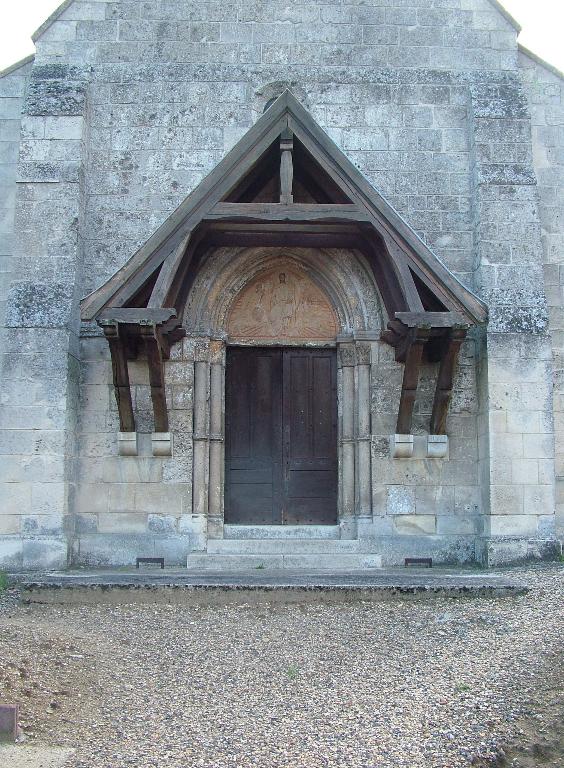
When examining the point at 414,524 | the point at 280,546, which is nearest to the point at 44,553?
the point at 280,546

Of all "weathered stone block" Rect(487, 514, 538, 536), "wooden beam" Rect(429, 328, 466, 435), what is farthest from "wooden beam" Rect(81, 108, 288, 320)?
"weathered stone block" Rect(487, 514, 538, 536)

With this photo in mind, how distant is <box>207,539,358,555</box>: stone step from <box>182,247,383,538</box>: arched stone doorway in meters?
0.18

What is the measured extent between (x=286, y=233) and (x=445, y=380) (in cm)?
228

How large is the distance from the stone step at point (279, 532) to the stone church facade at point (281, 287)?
0.07 feet

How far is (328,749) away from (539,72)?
8.42 m

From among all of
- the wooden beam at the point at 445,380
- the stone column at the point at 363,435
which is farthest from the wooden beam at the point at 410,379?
the stone column at the point at 363,435

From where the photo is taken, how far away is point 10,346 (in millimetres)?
8969

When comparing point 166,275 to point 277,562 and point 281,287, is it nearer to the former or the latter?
point 281,287

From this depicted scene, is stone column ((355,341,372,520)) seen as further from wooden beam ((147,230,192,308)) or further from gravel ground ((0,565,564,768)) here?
wooden beam ((147,230,192,308))

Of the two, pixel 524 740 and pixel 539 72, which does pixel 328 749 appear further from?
pixel 539 72

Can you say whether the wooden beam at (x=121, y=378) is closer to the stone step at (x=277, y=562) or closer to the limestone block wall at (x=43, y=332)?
the limestone block wall at (x=43, y=332)

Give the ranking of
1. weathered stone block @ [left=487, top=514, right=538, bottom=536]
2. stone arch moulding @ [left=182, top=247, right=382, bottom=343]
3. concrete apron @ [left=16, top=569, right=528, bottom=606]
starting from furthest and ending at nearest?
1. stone arch moulding @ [left=182, top=247, right=382, bottom=343]
2. weathered stone block @ [left=487, top=514, right=538, bottom=536]
3. concrete apron @ [left=16, top=569, right=528, bottom=606]

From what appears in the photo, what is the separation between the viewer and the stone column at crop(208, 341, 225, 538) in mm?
9242

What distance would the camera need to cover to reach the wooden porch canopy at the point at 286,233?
8.26m
